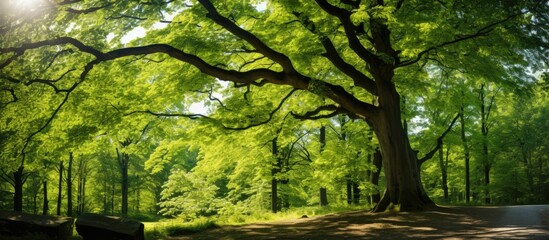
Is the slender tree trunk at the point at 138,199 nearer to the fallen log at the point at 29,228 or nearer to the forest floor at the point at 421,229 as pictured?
the forest floor at the point at 421,229

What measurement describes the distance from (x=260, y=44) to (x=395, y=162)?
6000 mm

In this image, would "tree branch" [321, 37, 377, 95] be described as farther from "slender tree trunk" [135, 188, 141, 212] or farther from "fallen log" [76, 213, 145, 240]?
"slender tree trunk" [135, 188, 141, 212]

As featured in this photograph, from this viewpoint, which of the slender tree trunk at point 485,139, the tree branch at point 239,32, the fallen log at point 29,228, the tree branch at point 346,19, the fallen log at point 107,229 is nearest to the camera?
the fallen log at point 107,229

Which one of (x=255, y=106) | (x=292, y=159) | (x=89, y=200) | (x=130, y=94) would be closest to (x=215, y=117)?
(x=255, y=106)

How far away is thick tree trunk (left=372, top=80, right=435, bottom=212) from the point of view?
558 inches

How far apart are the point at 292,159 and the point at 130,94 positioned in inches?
778

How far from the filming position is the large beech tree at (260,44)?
11.2 meters

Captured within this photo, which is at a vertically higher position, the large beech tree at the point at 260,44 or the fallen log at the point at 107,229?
the large beech tree at the point at 260,44

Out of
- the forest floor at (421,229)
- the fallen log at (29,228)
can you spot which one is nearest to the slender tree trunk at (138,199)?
the forest floor at (421,229)

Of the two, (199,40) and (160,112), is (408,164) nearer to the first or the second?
(199,40)

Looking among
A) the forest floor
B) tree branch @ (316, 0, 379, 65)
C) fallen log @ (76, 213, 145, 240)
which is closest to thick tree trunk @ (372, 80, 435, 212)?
the forest floor

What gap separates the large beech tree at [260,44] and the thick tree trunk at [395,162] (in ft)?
0.12

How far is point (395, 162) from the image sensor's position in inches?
570

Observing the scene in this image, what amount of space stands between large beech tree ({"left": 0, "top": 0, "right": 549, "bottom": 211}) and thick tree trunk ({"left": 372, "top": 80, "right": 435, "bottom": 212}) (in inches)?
1.4
